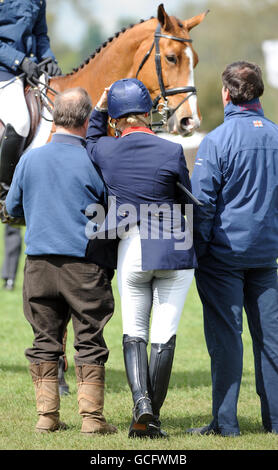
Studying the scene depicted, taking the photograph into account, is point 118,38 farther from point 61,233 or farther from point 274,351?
point 274,351

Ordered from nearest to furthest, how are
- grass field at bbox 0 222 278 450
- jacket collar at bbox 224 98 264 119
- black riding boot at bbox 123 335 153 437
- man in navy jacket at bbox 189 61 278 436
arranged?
black riding boot at bbox 123 335 153 437
grass field at bbox 0 222 278 450
man in navy jacket at bbox 189 61 278 436
jacket collar at bbox 224 98 264 119

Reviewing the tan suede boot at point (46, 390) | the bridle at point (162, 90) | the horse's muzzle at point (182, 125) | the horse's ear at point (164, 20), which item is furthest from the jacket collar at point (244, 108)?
the horse's ear at point (164, 20)

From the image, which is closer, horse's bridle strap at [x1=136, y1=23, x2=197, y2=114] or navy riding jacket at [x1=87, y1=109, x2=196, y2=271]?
navy riding jacket at [x1=87, y1=109, x2=196, y2=271]

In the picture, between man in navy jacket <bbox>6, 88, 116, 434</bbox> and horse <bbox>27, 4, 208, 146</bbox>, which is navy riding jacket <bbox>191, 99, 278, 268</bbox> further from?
horse <bbox>27, 4, 208, 146</bbox>

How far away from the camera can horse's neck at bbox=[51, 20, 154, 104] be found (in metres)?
6.90

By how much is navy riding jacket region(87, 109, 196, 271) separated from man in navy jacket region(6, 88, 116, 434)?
160 mm

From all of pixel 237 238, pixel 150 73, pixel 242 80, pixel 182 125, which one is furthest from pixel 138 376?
pixel 150 73

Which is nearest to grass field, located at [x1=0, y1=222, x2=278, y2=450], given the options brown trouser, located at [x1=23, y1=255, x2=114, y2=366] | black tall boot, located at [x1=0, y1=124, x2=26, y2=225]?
brown trouser, located at [x1=23, y1=255, x2=114, y2=366]

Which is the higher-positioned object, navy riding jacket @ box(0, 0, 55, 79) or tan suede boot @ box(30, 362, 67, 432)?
navy riding jacket @ box(0, 0, 55, 79)

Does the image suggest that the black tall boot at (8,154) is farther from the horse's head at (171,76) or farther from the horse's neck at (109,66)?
the horse's head at (171,76)

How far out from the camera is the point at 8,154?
6.86 meters

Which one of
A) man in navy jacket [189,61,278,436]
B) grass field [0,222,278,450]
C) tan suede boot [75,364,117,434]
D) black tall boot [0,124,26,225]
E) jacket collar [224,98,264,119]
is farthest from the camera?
black tall boot [0,124,26,225]

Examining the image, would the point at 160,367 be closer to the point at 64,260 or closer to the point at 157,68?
the point at 64,260

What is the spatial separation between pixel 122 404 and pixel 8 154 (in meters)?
2.36
